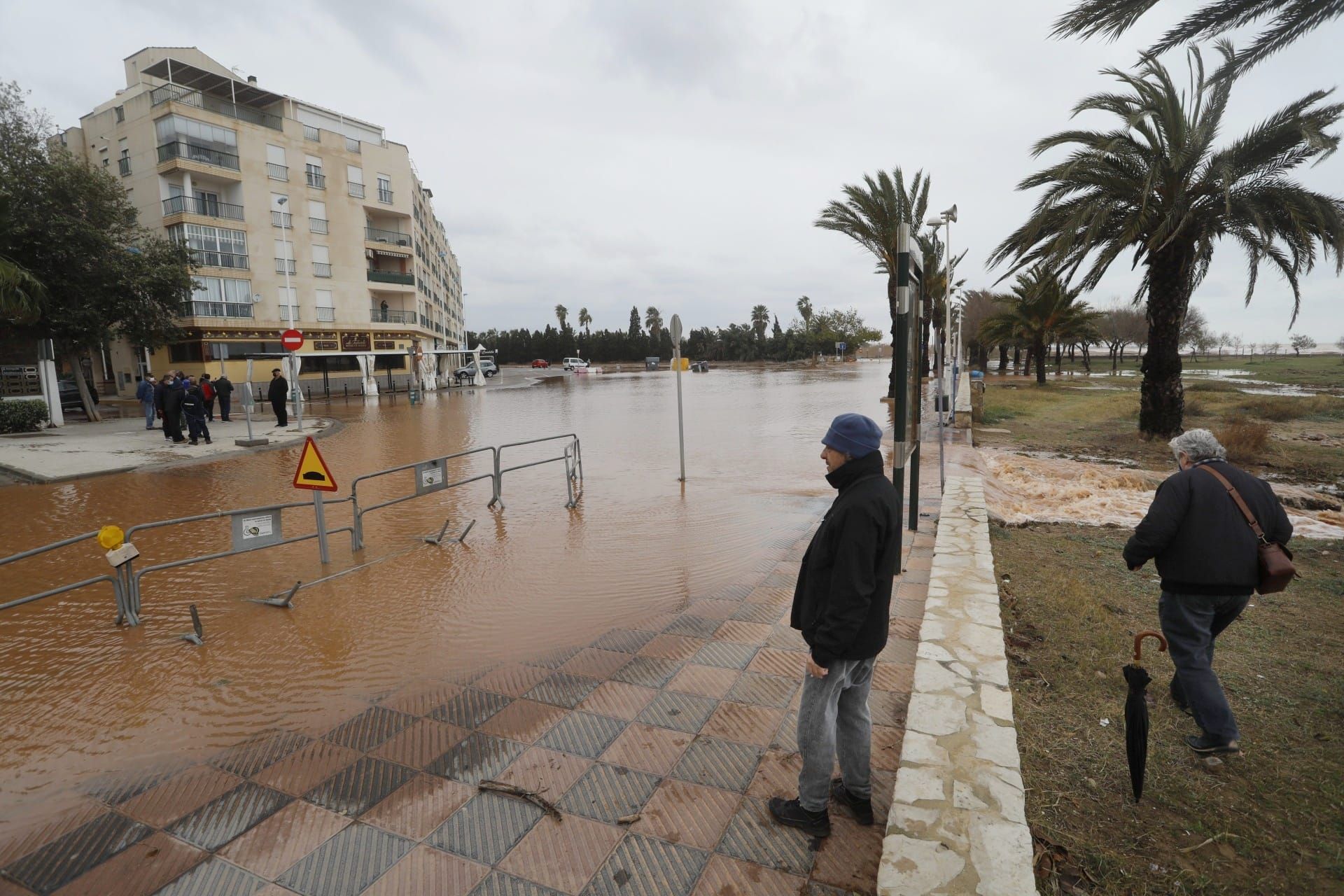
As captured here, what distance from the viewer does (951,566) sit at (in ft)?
19.4

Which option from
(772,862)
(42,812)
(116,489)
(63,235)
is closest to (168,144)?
(63,235)

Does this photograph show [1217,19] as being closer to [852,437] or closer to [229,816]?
[852,437]

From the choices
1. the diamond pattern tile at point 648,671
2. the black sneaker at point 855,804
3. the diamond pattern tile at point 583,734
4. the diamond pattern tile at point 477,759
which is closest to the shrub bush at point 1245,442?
the diamond pattern tile at point 648,671

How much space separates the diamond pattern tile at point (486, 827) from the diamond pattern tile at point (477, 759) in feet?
0.62

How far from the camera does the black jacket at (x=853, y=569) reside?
8.96 feet

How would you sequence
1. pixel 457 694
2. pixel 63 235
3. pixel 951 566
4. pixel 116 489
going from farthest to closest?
pixel 63 235 < pixel 116 489 < pixel 951 566 < pixel 457 694

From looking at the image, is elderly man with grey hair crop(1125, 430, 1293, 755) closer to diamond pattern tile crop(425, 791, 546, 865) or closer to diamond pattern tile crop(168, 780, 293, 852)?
diamond pattern tile crop(425, 791, 546, 865)

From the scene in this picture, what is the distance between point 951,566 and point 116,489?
12.9 meters

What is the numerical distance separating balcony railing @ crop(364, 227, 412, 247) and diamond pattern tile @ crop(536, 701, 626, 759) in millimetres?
44879

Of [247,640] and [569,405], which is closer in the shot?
[247,640]

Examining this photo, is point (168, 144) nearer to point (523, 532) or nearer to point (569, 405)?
point (569, 405)

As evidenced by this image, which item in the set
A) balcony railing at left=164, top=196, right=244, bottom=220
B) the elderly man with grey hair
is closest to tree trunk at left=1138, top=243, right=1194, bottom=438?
the elderly man with grey hair

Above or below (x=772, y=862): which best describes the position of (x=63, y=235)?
above

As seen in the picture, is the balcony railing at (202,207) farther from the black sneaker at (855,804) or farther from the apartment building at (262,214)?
the black sneaker at (855,804)
